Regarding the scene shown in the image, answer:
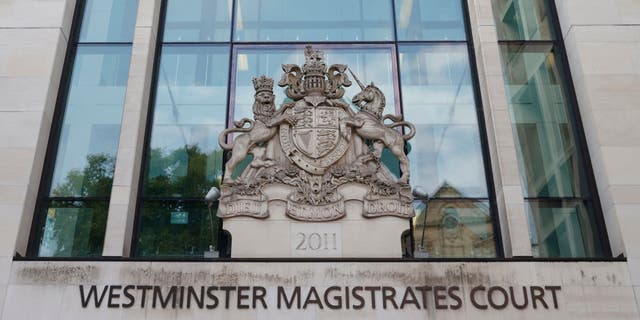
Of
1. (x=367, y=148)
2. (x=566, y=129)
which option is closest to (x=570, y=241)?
(x=566, y=129)

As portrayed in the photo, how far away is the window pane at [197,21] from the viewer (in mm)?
16766

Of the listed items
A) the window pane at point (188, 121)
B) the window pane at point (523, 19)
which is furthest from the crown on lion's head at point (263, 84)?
the window pane at point (523, 19)

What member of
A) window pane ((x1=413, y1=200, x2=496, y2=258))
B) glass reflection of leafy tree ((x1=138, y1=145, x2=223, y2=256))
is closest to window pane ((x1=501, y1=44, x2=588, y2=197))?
window pane ((x1=413, y1=200, x2=496, y2=258))

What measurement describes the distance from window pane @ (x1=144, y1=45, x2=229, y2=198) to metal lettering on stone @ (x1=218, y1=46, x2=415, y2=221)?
0.89m

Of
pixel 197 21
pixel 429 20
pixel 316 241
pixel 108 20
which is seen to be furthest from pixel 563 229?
pixel 108 20

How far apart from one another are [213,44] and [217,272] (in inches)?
266

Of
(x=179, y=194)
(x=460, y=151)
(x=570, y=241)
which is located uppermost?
(x=460, y=151)

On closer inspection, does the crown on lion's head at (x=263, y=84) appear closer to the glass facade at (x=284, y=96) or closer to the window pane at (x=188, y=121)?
the glass facade at (x=284, y=96)

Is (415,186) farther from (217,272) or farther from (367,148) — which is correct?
(217,272)

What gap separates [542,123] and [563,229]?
9.08 ft

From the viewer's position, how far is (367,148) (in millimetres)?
14328

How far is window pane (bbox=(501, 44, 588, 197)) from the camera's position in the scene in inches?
580

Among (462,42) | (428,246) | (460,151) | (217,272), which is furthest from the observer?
(462,42)

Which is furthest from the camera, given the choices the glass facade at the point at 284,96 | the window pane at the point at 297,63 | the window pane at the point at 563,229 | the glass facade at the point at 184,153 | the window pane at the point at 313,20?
the window pane at the point at 313,20
